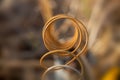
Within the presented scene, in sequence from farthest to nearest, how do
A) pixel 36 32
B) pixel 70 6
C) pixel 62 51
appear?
pixel 36 32, pixel 70 6, pixel 62 51

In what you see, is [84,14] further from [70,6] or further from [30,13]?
[30,13]

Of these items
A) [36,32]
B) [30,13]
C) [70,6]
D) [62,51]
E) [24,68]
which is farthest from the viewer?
[30,13]

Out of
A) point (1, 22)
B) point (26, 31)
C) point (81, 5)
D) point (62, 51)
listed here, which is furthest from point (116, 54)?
point (62, 51)

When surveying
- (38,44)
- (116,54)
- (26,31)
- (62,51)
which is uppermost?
(26,31)

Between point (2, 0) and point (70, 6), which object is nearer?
point (70, 6)

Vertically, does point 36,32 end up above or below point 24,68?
above

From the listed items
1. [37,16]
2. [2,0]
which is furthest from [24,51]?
[2,0]
